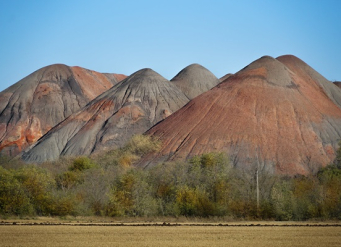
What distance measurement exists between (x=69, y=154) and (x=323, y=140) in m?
47.9

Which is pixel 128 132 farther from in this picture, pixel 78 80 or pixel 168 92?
pixel 78 80

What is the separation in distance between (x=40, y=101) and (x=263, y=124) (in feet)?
217

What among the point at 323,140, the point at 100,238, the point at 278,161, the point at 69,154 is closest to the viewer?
the point at 100,238

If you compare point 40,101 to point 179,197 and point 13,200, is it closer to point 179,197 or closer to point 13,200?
point 13,200

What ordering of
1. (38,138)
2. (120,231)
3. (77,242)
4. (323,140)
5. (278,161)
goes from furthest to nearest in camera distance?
(38,138), (323,140), (278,161), (120,231), (77,242)

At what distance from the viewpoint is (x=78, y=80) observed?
164 m

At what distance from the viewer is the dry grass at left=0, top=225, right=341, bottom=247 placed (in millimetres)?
32344

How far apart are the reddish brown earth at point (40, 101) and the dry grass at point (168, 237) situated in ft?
315

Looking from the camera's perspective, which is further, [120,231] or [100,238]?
[120,231]

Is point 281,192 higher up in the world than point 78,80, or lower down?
lower down

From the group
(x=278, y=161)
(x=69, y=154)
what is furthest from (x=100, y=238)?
(x=69, y=154)

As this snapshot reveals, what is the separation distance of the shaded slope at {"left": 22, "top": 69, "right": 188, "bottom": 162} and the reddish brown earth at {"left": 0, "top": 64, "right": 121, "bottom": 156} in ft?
31.7

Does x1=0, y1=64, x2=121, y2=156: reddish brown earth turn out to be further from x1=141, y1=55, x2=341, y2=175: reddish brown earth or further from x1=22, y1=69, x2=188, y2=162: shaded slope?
x1=141, y1=55, x2=341, y2=175: reddish brown earth

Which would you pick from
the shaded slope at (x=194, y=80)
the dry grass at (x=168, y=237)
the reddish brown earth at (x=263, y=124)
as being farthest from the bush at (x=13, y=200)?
the shaded slope at (x=194, y=80)
